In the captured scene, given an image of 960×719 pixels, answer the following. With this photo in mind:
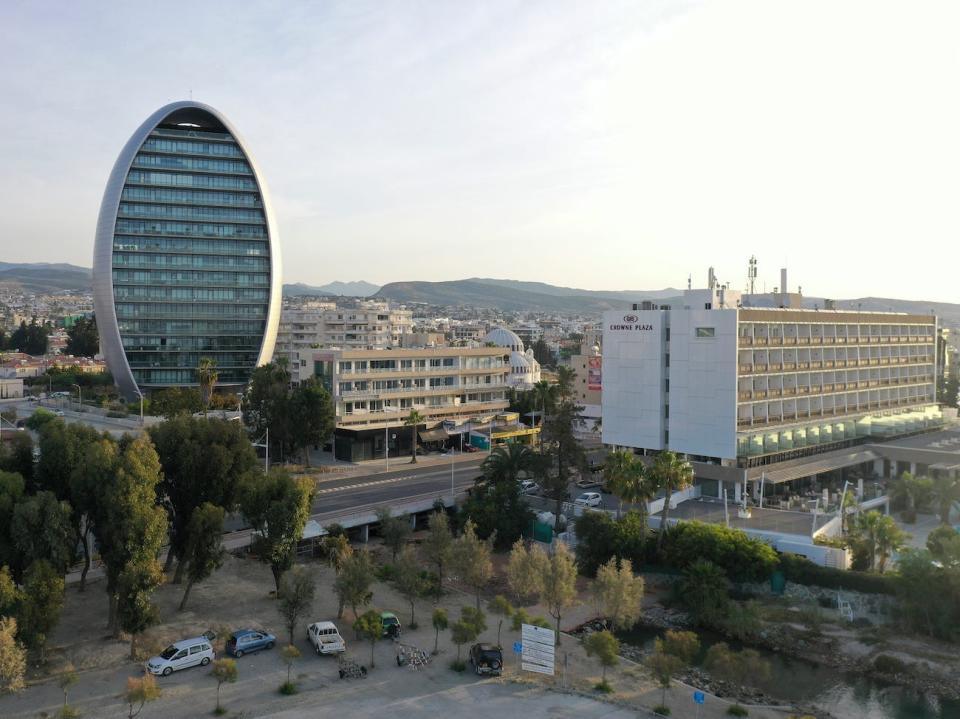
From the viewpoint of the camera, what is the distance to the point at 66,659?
33.0 metres

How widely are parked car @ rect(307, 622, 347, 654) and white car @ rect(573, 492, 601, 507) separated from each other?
2514 centimetres

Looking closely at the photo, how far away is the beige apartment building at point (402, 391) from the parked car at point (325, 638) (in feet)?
130

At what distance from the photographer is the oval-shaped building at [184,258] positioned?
350 ft

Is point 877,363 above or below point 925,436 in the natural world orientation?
above

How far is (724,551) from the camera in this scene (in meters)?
44.2

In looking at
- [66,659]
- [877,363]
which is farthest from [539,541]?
[877,363]

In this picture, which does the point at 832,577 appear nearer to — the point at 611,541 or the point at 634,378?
the point at 611,541

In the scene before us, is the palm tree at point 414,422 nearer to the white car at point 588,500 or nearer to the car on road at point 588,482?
the car on road at point 588,482

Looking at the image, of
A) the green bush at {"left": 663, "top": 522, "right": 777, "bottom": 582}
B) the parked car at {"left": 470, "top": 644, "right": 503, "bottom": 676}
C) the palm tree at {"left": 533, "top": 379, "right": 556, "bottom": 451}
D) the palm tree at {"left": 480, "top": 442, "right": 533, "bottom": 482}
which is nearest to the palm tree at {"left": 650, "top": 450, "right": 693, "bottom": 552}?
the green bush at {"left": 663, "top": 522, "right": 777, "bottom": 582}

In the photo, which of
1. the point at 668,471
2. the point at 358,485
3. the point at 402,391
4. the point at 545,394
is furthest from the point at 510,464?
the point at 402,391

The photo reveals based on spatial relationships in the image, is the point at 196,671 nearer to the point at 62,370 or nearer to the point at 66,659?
the point at 66,659

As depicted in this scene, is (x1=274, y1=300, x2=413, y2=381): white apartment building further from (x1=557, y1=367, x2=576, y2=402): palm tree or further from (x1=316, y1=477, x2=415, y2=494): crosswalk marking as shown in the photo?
(x1=316, y1=477, x2=415, y2=494): crosswalk marking

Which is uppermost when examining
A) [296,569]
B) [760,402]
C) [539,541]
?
[760,402]

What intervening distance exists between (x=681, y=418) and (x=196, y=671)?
41539 millimetres
